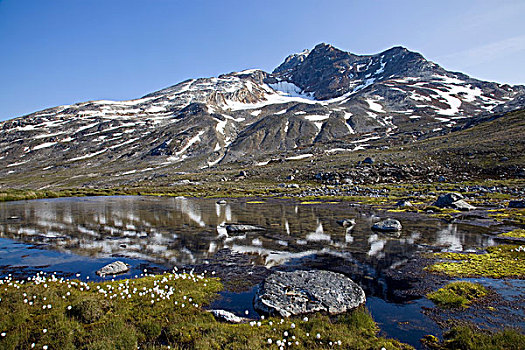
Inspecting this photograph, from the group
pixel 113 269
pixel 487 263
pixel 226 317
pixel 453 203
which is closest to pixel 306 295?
pixel 226 317

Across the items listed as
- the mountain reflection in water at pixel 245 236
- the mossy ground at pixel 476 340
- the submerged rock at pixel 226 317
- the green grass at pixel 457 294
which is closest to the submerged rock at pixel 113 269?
the mountain reflection in water at pixel 245 236

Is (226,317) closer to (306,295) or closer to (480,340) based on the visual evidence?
(306,295)

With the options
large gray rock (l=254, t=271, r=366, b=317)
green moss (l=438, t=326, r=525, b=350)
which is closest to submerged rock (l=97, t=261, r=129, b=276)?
large gray rock (l=254, t=271, r=366, b=317)

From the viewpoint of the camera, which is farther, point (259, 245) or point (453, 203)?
point (453, 203)

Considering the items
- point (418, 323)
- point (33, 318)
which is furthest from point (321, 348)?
point (33, 318)

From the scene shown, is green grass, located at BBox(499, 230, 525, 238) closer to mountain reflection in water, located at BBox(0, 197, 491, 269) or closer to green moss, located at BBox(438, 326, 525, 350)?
mountain reflection in water, located at BBox(0, 197, 491, 269)

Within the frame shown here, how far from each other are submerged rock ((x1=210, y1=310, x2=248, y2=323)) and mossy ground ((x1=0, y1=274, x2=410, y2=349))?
32cm

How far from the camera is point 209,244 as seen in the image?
25.8 meters

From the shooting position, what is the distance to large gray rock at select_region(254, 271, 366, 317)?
12211 millimetres

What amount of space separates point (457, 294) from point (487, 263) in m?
6.66

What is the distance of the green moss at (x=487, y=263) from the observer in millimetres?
16594

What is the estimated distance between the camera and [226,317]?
37.6 ft

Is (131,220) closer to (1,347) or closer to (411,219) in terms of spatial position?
(1,347)

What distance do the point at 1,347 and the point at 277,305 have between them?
9.41 m
